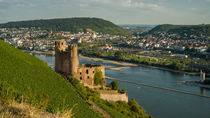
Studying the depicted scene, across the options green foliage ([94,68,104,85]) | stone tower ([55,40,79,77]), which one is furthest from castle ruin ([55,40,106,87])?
green foliage ([94,68,104,85])

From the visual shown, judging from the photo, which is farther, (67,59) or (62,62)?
(62,62)

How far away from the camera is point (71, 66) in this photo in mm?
9000

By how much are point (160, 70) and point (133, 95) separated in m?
12.3

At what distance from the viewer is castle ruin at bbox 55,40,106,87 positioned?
A: 29.5ft

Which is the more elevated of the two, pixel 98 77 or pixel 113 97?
pixel 98 77

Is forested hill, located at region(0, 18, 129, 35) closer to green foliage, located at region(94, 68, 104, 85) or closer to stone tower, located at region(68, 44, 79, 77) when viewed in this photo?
green foliage, located at region(94, 68, 104, 85)

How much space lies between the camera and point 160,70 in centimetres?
2661

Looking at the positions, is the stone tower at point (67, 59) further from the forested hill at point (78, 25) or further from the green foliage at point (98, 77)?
the forested hill at point (78, 25)

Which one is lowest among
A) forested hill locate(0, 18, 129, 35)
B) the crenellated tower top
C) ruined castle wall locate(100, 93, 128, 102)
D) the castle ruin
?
ruined castle wall locate(100, 93, 128, 102)

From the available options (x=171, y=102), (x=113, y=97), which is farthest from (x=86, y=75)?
(x=171, y=102)

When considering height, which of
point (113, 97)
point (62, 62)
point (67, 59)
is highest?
point (67, 59)

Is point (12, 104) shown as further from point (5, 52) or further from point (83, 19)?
point (83, 19)

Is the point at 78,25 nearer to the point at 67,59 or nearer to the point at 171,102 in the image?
the point at 171,102

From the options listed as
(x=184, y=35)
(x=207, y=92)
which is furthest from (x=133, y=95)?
(x=184, y=35)
